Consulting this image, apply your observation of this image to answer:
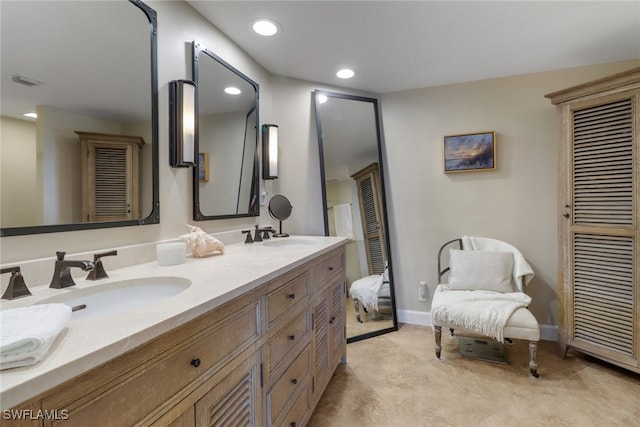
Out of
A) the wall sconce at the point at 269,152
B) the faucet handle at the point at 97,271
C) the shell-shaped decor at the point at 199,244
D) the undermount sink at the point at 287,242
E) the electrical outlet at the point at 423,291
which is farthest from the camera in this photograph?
the electrical outlet at the point at 423,291

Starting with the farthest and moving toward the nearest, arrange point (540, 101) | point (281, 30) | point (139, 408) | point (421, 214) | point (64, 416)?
point (421, 214) < point (540, 101) < point (281, 30) < point (139, 408) < point (64, 416)

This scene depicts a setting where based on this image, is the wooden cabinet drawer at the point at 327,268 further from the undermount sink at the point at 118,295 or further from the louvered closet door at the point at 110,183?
the louvered closet door at the point at 110,183

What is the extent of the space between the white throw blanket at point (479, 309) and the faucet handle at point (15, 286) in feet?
7.41

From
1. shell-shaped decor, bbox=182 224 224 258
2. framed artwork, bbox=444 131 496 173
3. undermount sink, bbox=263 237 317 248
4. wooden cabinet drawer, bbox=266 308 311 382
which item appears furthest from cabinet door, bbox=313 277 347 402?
framed artwork, bbox=444 131 496 173

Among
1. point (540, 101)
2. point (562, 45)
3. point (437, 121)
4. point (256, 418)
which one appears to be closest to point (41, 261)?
point (256, 418)

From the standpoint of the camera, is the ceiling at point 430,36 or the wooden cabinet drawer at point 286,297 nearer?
the wooden cabinet drawer at point 286,297

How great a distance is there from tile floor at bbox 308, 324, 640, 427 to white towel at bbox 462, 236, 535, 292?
598mm

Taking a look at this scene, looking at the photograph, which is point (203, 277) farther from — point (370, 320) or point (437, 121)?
point (437, 121)

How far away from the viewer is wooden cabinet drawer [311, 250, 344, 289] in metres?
1.61

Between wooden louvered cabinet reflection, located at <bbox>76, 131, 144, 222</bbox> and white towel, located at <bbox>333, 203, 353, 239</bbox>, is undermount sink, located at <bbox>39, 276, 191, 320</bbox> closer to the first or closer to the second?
wooden louvered cabinet reflection, located at <bbox>76, 131, 144, 222</bbox>

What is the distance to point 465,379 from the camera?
6.58ft

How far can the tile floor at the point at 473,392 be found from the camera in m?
1.63

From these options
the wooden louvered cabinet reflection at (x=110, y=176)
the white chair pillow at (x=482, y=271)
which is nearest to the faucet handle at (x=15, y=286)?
the wooden louvered cabinet reflection at (x=110, y=176)

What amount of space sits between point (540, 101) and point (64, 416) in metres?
3.38
